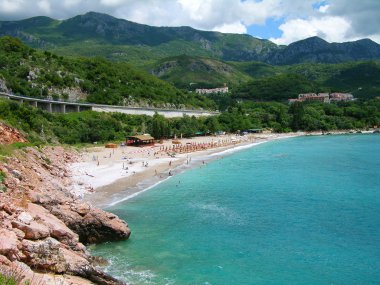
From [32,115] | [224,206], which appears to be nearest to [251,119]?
[32,115]

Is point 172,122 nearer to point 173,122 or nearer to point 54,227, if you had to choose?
point 173,122

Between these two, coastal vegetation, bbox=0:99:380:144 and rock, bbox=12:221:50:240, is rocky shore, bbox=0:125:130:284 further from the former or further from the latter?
coastal vegetation, bbox=0:99:380:144

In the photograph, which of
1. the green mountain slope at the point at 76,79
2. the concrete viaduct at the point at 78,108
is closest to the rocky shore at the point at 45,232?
the concrete viaduct at the point at 78,108

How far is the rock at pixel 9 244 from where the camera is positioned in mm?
15586

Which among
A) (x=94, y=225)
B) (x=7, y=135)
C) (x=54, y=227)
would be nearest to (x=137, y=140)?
(x=7, y=135)

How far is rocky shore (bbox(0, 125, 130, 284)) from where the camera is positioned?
1652 centimetres

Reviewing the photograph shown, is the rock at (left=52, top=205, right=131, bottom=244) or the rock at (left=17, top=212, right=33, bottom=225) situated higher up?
the rock at (left=17, top=212, right=33, bottom=225)

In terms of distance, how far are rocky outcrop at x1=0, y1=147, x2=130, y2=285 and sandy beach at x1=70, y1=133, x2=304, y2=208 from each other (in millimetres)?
9228

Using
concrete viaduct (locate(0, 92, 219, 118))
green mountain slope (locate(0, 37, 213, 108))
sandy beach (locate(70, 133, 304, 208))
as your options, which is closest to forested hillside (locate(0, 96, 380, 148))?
concrete viaduct (locate(0, 92, 219, 118))

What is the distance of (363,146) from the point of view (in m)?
92.1

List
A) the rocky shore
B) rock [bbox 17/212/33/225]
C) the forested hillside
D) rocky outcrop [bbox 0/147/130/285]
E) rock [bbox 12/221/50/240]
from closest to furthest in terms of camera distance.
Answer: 1. the rocky shore
2. rocky outcrop [bbox 0/147/130/285]
3. rock [bbox 12/221/50/240]
4. rock [bbox 17/212/33/225]
5. the forested hillside

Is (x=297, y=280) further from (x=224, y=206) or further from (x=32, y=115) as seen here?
(x=32, y=115)

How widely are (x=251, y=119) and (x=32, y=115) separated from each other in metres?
80.1

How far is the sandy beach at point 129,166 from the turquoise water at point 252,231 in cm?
239
